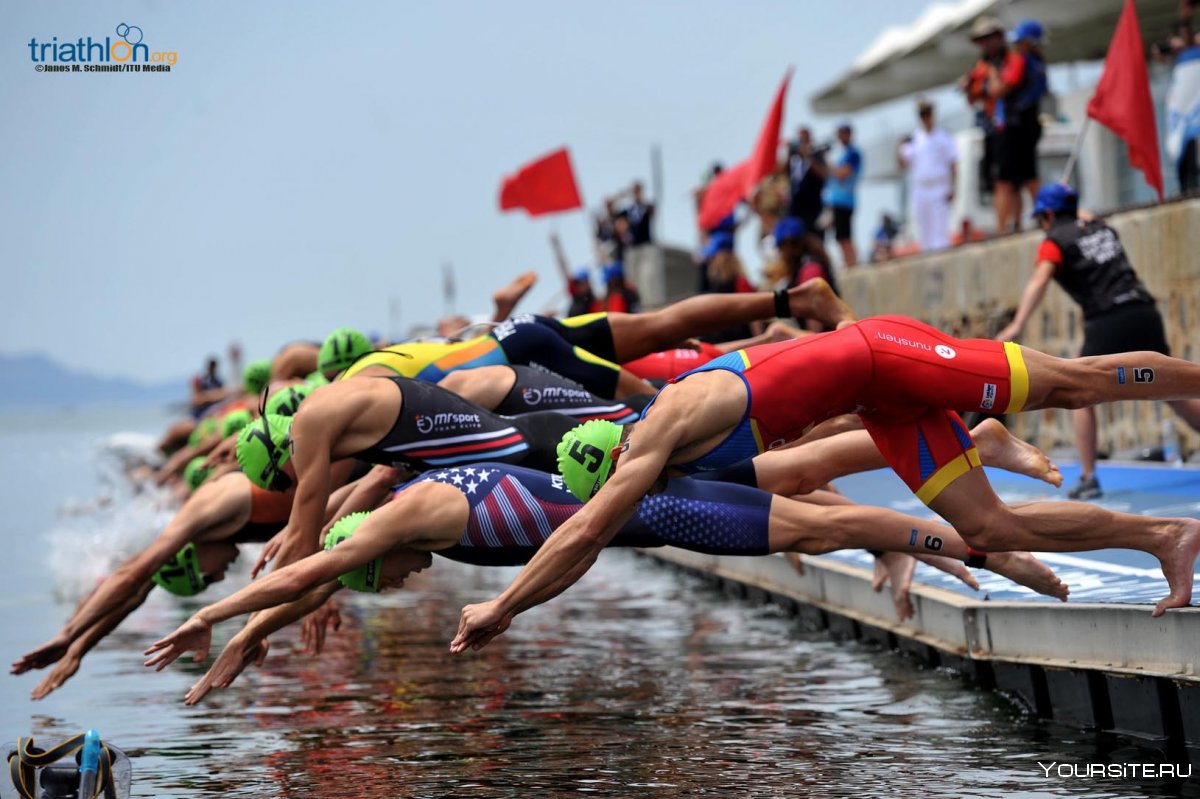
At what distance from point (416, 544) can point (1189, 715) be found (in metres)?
3.54

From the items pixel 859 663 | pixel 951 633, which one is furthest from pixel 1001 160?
pixel 951 633

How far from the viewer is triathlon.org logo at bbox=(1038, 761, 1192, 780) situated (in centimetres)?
797

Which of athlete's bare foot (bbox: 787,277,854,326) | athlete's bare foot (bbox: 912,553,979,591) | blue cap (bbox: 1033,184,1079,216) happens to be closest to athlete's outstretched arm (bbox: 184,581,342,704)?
athlete's bare foot (bbox: 787,277,854,326)

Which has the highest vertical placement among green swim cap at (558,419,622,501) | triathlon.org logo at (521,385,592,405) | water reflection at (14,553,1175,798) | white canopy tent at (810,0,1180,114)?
white canopy tent at (810,0,1180,114)

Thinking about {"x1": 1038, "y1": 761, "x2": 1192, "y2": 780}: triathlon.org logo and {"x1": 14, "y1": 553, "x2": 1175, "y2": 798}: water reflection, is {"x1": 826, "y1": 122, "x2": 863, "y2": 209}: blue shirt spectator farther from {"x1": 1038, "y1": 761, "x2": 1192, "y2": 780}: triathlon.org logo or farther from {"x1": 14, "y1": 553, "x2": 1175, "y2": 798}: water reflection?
{"x1": 1038, "y1": 761, "x2": 1192, "y2": 780}: triathlon.org logo

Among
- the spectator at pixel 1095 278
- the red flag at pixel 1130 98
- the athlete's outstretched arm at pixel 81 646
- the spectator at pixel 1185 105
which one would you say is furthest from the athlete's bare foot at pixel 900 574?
the spectator at pixel 1185 105

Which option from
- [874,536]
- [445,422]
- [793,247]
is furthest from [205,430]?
[874,536]

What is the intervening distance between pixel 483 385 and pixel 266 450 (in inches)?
51.0

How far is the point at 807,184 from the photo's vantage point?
2075 cm

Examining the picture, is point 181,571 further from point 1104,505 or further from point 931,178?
point 931,178

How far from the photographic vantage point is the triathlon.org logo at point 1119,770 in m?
7.97

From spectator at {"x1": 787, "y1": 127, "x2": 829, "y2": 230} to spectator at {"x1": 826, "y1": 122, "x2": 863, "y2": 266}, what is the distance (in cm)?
56

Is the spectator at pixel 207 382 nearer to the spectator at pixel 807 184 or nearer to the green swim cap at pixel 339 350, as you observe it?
the spectator at pixel 807 184

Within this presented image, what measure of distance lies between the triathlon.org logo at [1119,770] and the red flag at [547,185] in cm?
1909
